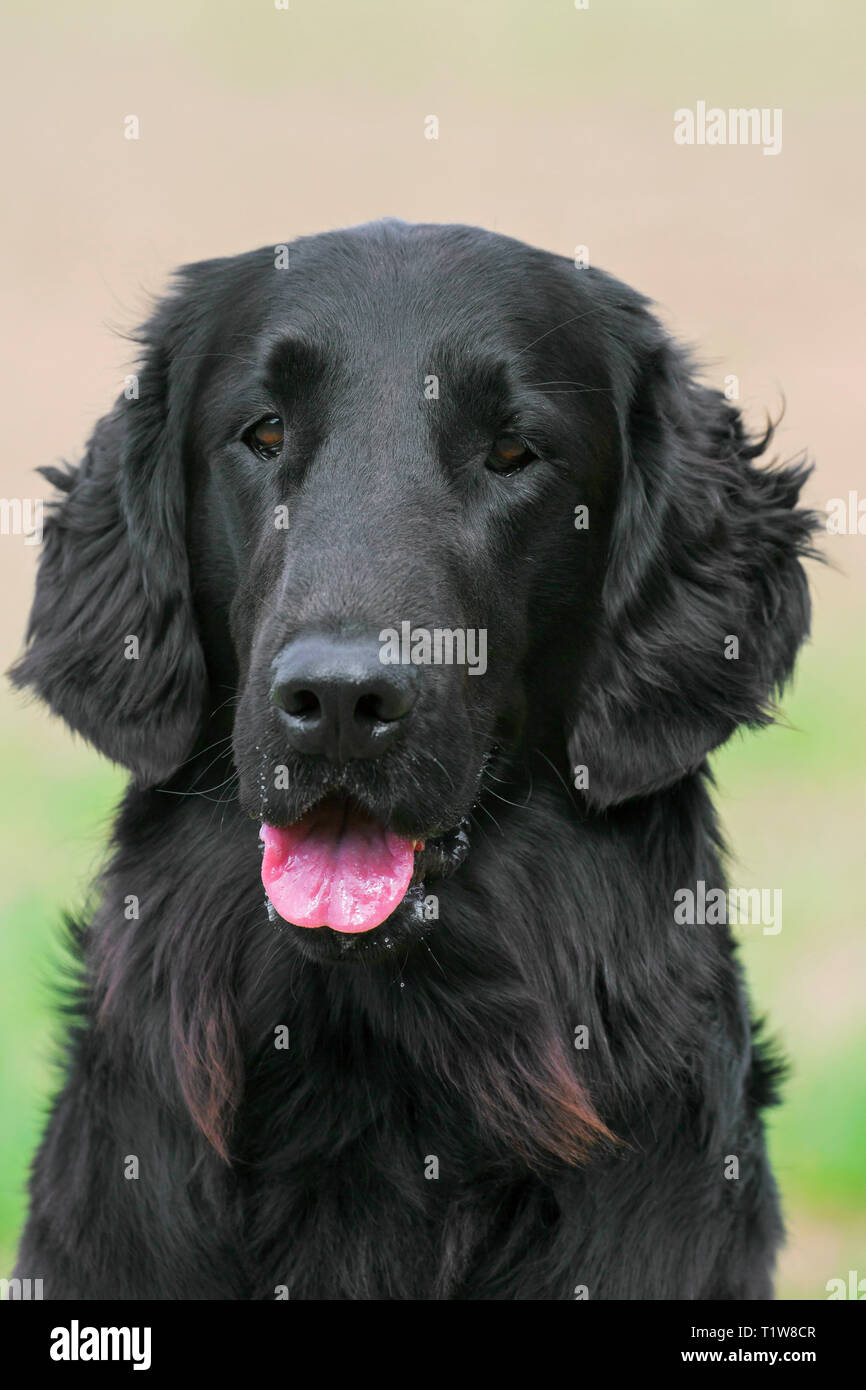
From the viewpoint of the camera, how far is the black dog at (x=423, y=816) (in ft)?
11.6

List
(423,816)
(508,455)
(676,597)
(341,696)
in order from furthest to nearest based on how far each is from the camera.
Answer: (676,597)
(508,455)
(423,816)
(341,696)

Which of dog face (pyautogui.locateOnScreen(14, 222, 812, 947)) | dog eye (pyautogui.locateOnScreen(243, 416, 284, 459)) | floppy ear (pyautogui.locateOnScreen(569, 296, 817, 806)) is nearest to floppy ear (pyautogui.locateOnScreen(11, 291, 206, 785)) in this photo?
dog face (pyautogui.locateOnScreen(14, 222, 812, 947))

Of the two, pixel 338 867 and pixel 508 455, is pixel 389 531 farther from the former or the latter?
pixel 338 867

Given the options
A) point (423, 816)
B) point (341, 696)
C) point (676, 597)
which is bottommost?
point (423, 816)

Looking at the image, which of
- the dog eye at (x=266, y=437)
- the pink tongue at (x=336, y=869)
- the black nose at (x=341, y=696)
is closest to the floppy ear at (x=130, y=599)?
the dog eye at (x=266, y=437)

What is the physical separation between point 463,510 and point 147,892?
1154mm

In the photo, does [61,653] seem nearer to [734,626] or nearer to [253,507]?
[253,507]

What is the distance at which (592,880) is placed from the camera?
3.79 metres

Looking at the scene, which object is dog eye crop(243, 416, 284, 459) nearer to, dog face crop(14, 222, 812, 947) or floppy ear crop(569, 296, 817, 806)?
dog face crop(14, 222, 812, 947)

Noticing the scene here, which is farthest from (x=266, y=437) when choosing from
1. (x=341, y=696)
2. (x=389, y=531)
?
(x=341, y=696)

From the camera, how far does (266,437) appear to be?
3.71 metres

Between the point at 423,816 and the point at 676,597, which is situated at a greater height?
the point at 676,597

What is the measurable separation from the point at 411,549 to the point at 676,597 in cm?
77

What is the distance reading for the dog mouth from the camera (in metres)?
3.30
